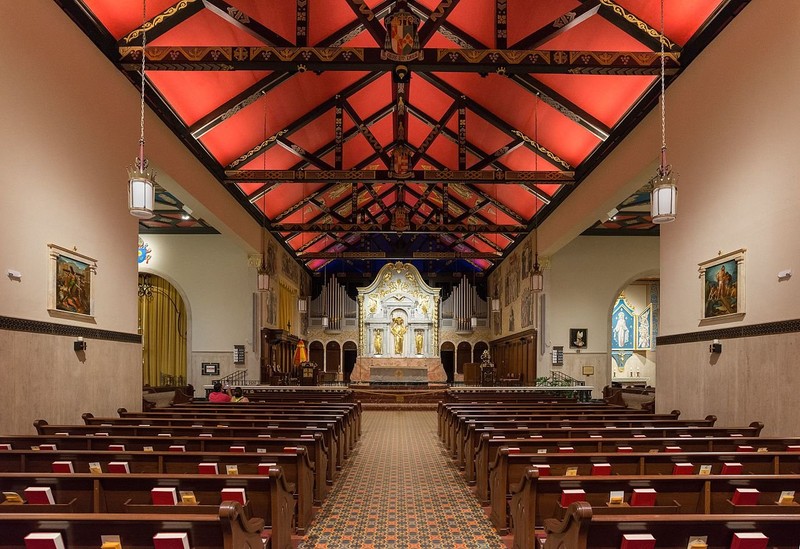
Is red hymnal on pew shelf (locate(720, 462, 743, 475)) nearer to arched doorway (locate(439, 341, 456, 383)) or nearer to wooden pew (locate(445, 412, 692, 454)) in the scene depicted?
wooden pew (locate(445, 412, 692, 454))

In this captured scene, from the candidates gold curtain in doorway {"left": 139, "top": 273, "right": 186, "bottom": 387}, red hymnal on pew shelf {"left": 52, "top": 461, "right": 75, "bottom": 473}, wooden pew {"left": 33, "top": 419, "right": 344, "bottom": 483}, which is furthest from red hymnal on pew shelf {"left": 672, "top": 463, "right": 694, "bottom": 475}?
gold curtain in doorway {"left": 139, "top": 273, "right": 186, "bottom": 387}

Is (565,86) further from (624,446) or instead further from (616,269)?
(616,269)

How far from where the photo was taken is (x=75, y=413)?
22.1ft

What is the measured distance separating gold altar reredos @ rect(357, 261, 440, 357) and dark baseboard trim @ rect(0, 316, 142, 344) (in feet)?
57.8

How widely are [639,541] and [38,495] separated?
333 cm

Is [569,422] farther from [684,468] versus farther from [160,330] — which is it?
[160,330]

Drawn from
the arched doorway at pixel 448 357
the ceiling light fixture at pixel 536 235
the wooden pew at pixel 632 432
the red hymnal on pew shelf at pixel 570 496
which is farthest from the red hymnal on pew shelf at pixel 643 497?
the arched doorway at pixel 448 357

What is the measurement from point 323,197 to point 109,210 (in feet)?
33.1

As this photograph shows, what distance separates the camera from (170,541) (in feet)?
7.89

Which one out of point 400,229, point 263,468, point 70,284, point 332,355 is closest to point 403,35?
point 70,284

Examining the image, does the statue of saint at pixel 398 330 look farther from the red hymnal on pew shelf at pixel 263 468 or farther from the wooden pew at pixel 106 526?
the wooden pew at pixel 106 526

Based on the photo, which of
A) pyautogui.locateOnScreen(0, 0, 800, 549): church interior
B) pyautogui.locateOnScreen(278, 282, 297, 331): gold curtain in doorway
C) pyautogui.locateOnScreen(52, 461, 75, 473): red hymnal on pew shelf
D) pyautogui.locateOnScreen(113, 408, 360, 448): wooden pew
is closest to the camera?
pyautogui.locateOnScreen(0, 0, 800, 549): church interior

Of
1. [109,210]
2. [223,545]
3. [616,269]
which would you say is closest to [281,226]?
[109,210]

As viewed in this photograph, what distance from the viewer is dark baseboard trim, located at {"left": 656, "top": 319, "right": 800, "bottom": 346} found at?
581 centimetres
